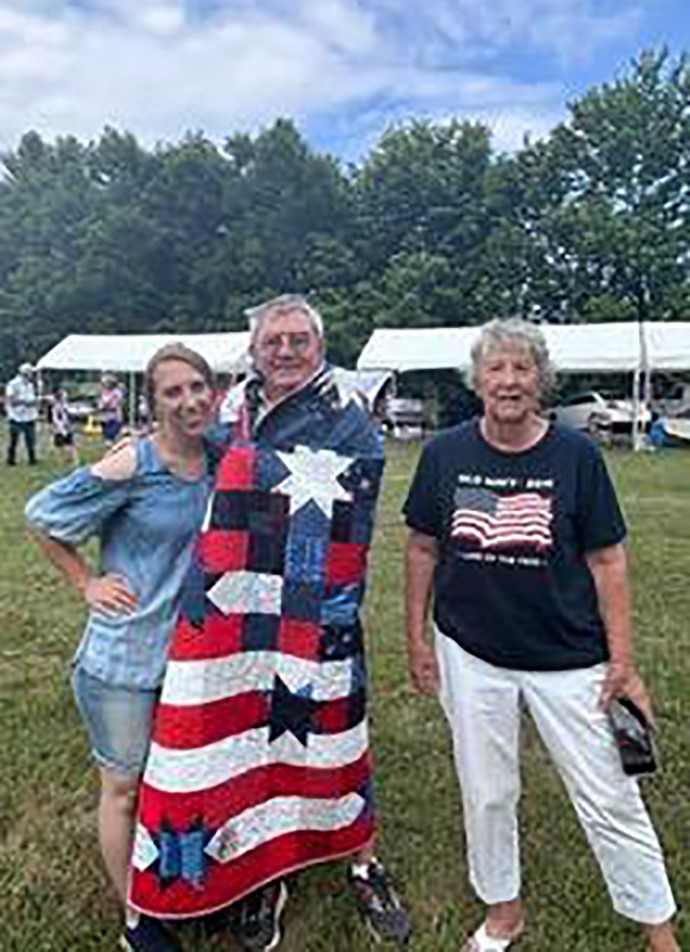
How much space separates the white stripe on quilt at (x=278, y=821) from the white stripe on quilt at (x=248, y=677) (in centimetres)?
33

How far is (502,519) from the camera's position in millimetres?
2520

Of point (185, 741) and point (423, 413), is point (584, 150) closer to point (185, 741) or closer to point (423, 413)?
point (423, 413)

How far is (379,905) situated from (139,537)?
4.49 ft

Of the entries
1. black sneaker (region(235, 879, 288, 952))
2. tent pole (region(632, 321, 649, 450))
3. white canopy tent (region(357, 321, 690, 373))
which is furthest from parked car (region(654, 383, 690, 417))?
black sneaker (region(235, 879, 288, 952))

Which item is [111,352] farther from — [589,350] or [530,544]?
[530,544]

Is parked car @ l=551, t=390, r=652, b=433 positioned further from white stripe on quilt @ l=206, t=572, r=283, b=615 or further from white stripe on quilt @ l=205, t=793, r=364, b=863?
white stripe on quilt @ l=206, t=572, r=283, b=615

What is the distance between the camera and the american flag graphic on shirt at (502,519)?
248cm

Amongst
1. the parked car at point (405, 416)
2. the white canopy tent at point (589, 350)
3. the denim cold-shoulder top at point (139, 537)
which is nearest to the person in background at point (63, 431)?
the white canopy tent at point (589, 350)

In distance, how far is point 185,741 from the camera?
2482 millimetres

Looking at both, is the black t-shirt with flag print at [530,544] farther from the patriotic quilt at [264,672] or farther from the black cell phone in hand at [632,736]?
the patriotic quilt at [264,672]

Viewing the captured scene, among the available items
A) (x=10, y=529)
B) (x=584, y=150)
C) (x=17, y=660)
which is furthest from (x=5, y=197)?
(x=17, y=660)

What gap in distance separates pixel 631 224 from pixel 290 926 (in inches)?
1406

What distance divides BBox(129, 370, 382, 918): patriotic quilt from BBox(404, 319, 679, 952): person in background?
282mm

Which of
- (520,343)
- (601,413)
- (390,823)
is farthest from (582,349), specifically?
(520,343)
